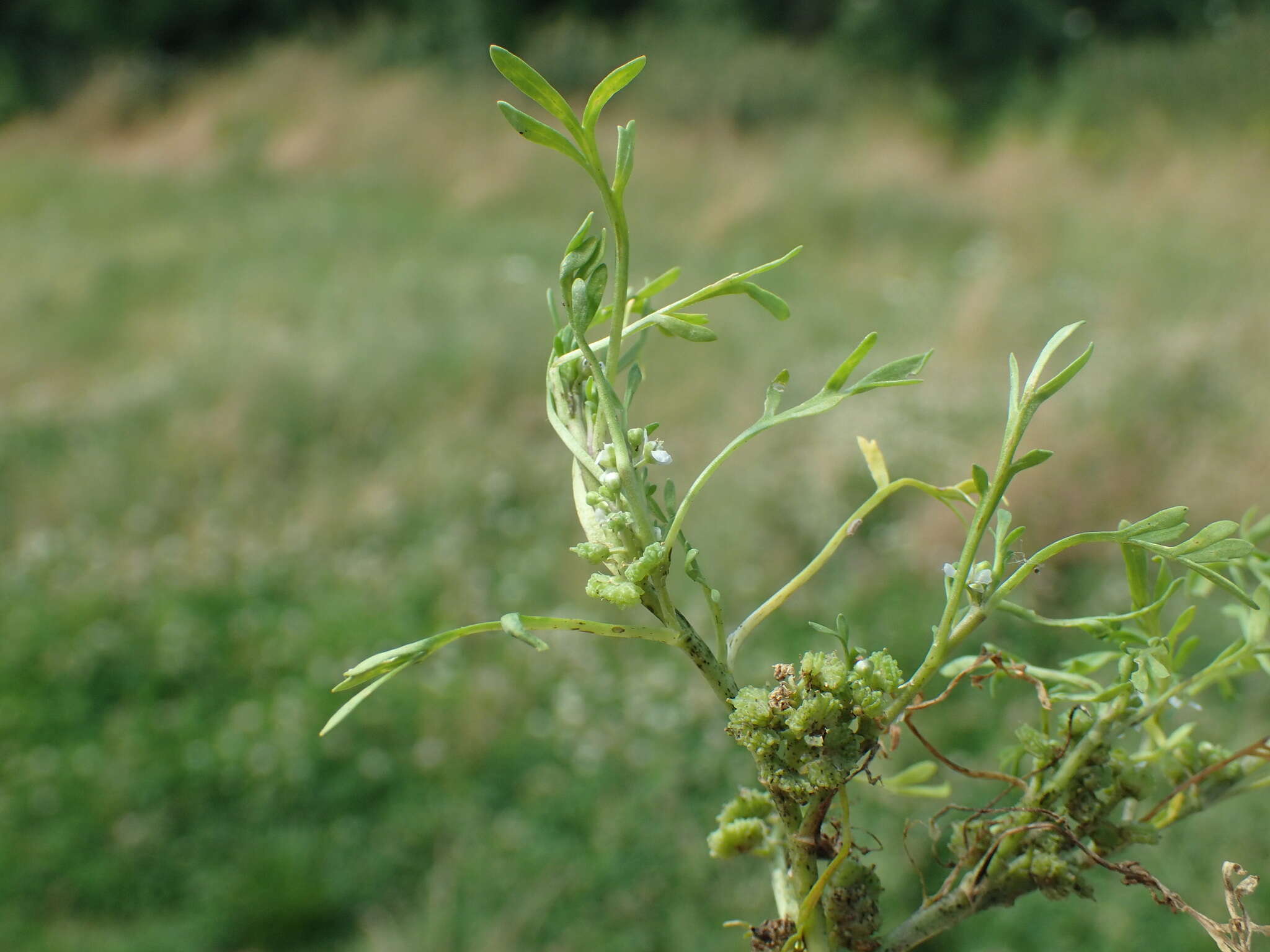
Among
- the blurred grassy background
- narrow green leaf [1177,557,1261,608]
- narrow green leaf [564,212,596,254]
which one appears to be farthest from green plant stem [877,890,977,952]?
the blurred grassy background

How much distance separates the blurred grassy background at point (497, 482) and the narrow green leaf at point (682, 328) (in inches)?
74.0

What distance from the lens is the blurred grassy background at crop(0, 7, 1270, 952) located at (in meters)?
2.08

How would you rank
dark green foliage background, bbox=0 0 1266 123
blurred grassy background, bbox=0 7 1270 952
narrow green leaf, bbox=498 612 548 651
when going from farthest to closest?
dark green foliage background, bbox=0 0 1266 123, blurred grassy background, bbox=0 7 1270 952, narrow green leaf, bbox=498 612 548 651

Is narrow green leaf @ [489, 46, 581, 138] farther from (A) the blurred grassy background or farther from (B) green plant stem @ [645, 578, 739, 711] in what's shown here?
(A) the blurred grassy background

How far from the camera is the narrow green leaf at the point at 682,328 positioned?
298mm

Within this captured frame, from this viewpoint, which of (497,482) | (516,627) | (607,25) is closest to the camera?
(516,627)

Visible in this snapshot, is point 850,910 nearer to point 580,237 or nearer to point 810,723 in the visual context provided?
point 810,723

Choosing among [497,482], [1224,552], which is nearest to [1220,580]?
[1224,552]

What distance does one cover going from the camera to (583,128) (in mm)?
278

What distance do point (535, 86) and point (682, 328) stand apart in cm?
8

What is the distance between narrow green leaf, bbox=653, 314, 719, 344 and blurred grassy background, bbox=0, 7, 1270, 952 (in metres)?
1.88

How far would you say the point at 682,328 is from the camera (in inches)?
12.0

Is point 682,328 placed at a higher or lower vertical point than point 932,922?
Answer: higher

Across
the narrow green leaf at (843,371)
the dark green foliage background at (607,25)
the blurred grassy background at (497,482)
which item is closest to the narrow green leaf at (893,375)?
the narrow green leaf at (843,371)
